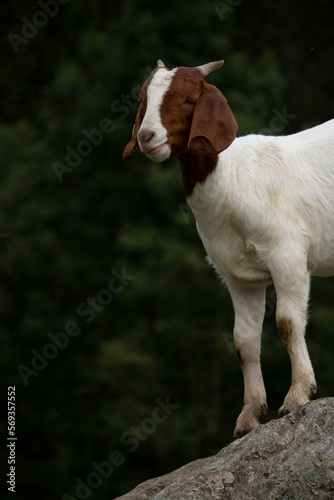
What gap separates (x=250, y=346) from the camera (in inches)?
320

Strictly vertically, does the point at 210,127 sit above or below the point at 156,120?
below

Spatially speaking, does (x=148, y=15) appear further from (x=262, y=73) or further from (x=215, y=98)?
(x=215, y=98)

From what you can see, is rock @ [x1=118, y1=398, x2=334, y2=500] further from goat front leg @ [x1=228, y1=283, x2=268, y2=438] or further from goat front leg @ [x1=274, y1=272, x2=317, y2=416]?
goat front leg @ [x1=228, y1=283, x2=268, y2=438]

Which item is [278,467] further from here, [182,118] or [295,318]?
[182,118]

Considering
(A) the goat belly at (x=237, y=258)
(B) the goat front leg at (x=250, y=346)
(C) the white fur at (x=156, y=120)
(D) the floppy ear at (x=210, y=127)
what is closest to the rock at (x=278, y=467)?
(B) the goat front leg at (x=250, y=346)

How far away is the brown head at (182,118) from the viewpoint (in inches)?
280

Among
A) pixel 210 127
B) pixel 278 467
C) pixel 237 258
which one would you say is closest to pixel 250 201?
pixel 237 258

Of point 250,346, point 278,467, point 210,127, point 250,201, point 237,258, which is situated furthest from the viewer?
point 250,346

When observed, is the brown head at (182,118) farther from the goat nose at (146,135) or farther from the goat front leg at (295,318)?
the goat front leg at (295,318)

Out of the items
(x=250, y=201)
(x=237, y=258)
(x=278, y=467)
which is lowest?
(x=278, y=467)

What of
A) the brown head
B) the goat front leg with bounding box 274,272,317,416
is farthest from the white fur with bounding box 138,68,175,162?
the goat front leg with bounding box 274,272,317,416

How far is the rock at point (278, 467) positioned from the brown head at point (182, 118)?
210cm

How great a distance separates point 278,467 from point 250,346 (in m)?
1.55

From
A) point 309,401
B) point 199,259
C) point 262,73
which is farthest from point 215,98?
point 262,73
